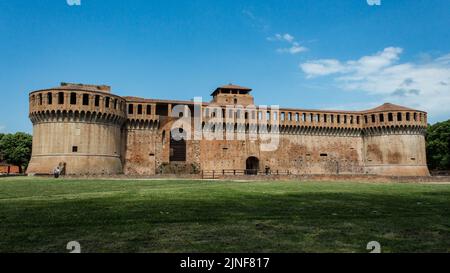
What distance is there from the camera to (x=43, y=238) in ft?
19.2

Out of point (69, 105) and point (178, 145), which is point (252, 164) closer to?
point (178, 145)

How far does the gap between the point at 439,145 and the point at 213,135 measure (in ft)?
124

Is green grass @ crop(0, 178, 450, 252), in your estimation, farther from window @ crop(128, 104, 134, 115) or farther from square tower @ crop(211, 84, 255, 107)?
square tower @ crop(211, 84, 255, 107)

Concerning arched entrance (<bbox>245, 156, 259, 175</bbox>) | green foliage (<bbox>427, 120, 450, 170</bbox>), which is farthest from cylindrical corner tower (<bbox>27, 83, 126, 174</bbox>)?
green foliage (<bbox>427, 120, 450, 170</bbox>)

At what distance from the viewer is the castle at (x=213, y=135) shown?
122ft

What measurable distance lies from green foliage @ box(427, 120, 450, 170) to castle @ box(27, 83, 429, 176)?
8645 millimetres

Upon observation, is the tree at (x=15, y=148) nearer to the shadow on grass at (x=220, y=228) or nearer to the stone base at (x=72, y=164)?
the stone base at (x=72, y=164)

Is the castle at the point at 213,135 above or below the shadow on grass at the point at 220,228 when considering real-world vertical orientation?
above

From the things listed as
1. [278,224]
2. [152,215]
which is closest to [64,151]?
[152,215]

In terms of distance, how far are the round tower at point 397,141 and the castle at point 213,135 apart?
0.42ft

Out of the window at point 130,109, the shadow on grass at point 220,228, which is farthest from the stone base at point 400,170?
the shadow on grass at point 220,228

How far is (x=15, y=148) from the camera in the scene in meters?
58.5

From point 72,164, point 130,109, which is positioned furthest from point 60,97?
point 130,109
